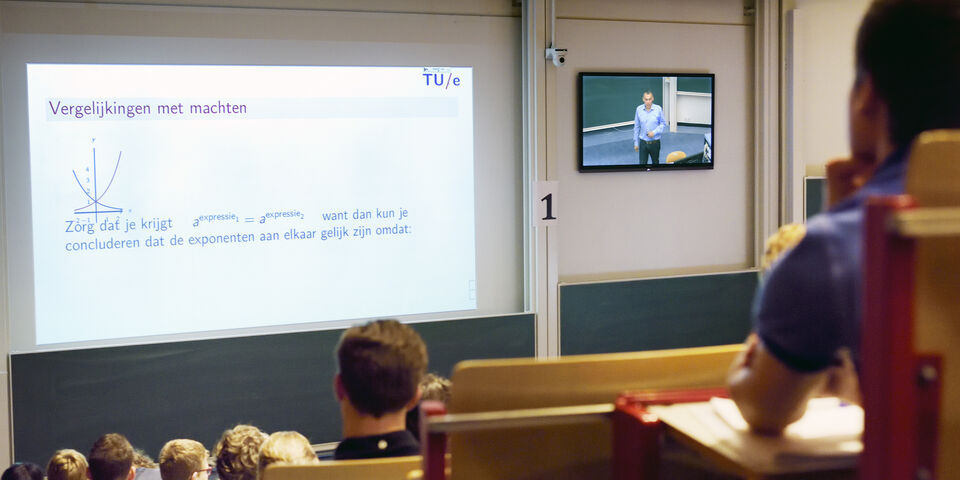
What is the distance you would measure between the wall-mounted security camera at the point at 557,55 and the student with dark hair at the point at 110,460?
9.33 ft

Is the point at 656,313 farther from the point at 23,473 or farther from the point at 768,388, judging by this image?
the point at 768,388

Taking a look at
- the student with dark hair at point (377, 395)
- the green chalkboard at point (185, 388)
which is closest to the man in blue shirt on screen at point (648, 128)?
the green chalkboard at point (185, 388)

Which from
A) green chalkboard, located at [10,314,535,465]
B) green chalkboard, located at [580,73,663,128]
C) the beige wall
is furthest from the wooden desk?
the beige wall

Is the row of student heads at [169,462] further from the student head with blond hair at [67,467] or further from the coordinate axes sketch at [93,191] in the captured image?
the coordinate axes sketch at [93,191]

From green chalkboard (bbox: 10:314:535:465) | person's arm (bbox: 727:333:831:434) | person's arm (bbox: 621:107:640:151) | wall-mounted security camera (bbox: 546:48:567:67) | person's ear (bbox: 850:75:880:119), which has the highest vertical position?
wall-mounted security camera (bbox: 546:48:567:67)

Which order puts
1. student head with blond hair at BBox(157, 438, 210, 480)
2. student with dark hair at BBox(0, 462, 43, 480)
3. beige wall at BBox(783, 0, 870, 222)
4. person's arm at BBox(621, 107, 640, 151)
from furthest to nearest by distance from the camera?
beige wall at BBox(783, 0, 870, 222) < person's arm at BBox(621, 107, 640, 151) < student head with blond hair at BBox(157, 438, 210, 480) < student with dark hair at BBox(0, 462, 43, 480)

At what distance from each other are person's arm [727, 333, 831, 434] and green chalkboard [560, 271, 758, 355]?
12.9 ft

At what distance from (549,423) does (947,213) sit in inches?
21.0

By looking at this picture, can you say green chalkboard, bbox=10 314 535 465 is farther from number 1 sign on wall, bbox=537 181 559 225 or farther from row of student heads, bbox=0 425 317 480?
row of student heads, bbox=0 425 317 480

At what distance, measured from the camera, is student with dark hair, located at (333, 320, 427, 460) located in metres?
1.69

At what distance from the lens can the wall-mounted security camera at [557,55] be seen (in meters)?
4.87

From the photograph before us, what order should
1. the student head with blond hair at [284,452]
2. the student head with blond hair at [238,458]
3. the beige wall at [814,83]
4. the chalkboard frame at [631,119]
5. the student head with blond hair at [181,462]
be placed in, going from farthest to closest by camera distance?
the beige wall at [814,83]
the chalkboard frame at [631,119]
the student head with blond hair at [181,462]
the student head with blond hair at [238,458]
the student head with blond hair at [284,452]

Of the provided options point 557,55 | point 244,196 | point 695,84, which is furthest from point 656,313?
point 244,196

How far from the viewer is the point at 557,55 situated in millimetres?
4883
